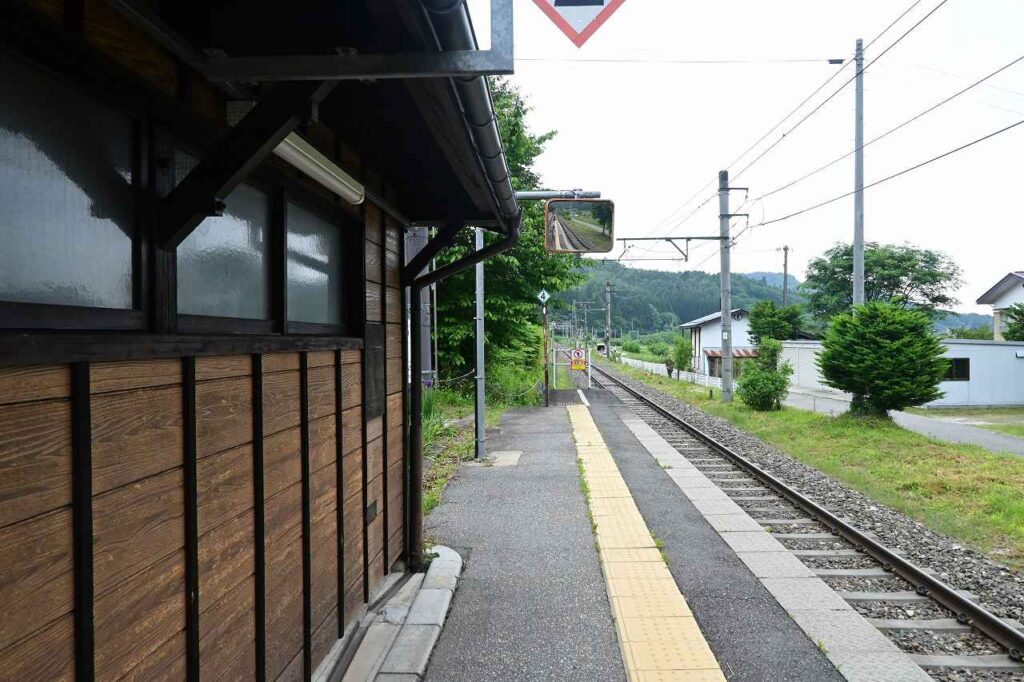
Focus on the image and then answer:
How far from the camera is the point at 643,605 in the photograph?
4.98m

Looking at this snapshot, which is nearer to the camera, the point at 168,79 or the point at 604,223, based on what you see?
the point at 168,79

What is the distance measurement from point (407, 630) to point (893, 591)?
412cm

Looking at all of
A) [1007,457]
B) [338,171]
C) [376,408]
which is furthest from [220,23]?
[1007,457]

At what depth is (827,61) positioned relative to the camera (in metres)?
12.8

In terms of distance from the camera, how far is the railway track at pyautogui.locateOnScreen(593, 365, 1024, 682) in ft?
14.3

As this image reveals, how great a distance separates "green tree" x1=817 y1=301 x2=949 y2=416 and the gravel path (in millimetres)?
4140

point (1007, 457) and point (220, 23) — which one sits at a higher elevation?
point (220, 23)

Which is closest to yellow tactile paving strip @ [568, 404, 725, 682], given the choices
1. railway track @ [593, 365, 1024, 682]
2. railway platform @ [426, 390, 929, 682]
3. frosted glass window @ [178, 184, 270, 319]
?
railway platform @ [426, 390, 929, 682]

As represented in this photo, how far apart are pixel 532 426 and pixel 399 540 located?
34.0 ft

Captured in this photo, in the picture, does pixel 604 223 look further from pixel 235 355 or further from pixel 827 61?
pixel 827 61

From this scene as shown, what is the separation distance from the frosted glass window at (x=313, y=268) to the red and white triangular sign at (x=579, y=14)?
163 centimetres

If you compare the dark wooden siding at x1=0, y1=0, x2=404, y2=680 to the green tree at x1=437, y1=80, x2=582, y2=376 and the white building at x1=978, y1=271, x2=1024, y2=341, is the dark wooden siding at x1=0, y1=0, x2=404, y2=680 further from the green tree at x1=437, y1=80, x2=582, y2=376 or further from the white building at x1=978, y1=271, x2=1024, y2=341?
the white building at x1=978, y1=271, x2=1024, y2=341

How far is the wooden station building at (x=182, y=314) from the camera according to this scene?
64.0 inches

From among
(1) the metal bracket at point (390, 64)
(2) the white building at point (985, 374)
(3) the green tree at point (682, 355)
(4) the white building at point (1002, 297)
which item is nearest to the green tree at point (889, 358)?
(2) the white building at point (985, 374)
